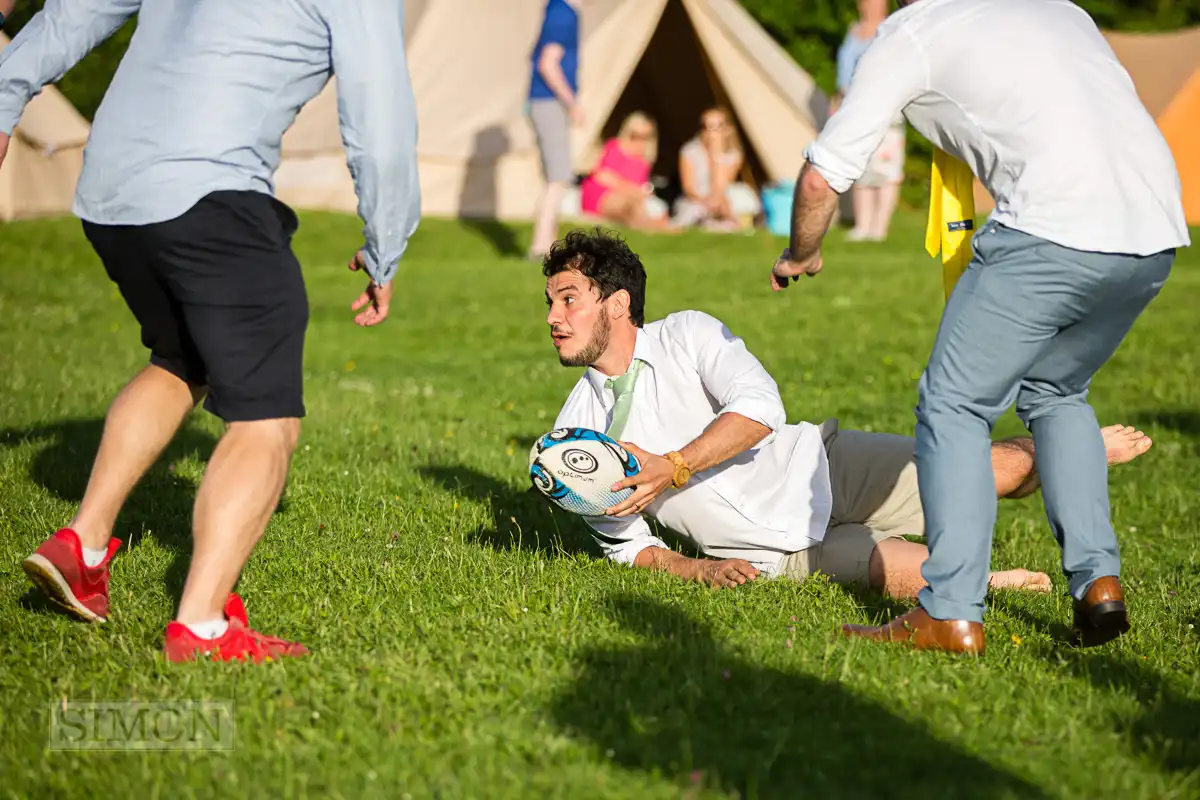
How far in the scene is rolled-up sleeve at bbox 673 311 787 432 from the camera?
15.6ft

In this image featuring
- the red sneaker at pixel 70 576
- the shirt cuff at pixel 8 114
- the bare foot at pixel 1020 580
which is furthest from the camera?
the bare foot at pixel 1020 580

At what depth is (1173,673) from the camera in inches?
157

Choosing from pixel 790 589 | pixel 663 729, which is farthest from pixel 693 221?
pixel 663 729

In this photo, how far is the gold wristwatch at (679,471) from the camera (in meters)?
4.58

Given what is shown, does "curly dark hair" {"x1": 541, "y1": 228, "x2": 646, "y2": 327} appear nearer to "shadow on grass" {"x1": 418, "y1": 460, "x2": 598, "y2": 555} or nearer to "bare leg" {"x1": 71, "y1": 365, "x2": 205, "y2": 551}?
"shadow on grass" {"x1": 418, "y1": 460, "x2": 598, "y2": 555}

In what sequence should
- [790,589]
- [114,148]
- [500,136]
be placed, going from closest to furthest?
1. [114,148]
2. [790,589]
3. [500,136]

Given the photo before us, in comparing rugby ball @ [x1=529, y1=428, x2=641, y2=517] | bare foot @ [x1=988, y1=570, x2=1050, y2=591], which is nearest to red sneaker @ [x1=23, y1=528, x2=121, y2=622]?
rugby ball @ [x1=529, y1=428, x2=641, y2=517]

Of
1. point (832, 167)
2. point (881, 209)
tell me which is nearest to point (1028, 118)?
point (832, 167)

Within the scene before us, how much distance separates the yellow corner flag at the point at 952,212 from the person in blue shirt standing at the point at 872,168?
11116 mm

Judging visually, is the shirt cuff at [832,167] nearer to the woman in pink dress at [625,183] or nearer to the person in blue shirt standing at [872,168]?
the person in blue shirt standing at [872,168]

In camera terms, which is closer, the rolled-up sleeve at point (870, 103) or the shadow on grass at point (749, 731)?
the shadow on grass at point (749, 731)

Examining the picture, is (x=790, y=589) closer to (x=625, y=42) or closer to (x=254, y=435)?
(x=254, y=435)

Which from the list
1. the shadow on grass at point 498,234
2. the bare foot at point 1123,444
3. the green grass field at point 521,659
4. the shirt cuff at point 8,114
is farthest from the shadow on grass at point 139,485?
the shadow on grass at point 498,234

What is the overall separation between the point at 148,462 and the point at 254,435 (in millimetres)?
671
